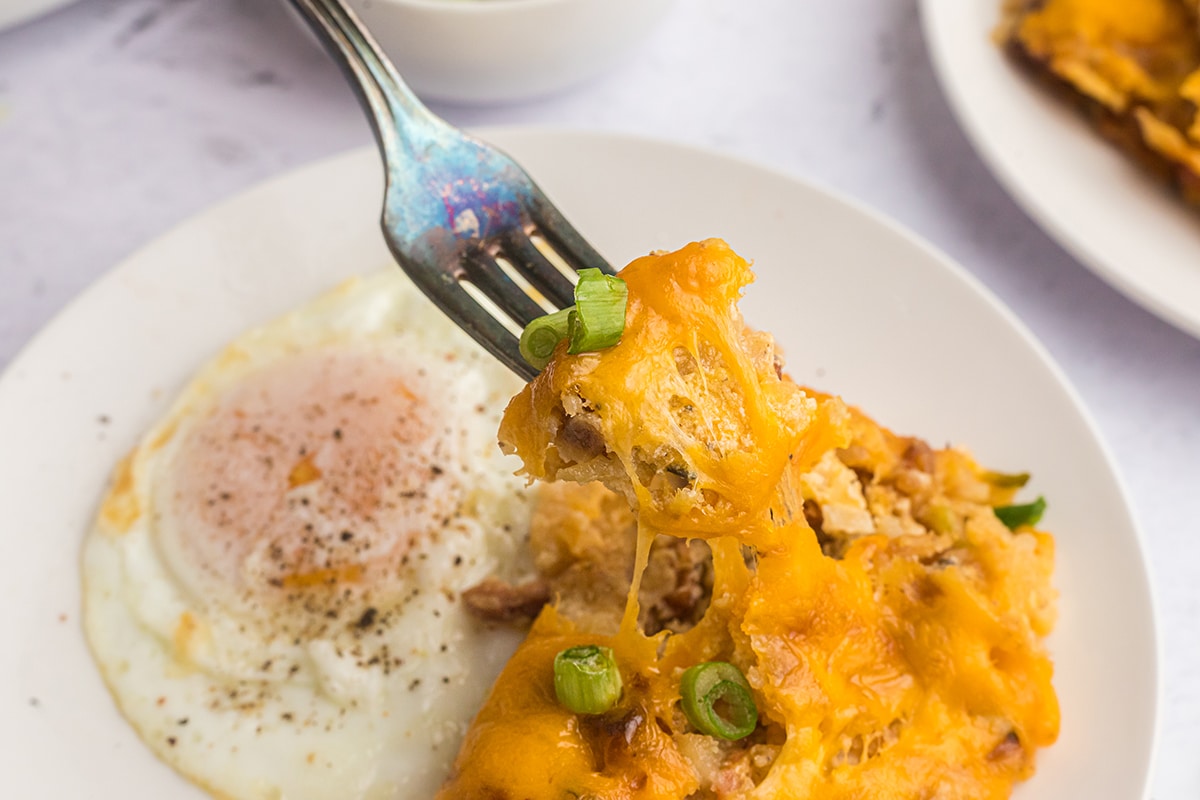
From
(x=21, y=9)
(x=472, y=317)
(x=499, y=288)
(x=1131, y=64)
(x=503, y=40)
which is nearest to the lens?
(x=472, y=317)

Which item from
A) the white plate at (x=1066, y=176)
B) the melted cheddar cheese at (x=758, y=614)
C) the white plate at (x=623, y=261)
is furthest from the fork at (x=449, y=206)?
the white plate at (x=1066, y=176)

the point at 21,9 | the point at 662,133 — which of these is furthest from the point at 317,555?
the point at 21,9

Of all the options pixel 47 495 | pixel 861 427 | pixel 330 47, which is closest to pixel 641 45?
pixel 330 47

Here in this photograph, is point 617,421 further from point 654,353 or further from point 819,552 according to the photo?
point 819,552

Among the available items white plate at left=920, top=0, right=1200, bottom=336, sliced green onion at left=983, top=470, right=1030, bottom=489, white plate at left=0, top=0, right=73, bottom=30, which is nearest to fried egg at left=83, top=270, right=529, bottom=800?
sliced green onion at left=983, top=470, right=1030, bottom=489

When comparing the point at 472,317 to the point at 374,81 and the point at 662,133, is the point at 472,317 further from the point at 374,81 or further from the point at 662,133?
the point at 662,133

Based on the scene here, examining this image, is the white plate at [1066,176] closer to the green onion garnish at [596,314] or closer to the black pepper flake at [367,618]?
the green onion garnish at [596,314]

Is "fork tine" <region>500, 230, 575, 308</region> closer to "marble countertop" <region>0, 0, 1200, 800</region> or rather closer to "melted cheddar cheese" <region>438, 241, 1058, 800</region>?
"melted cheddar cheese" <region>438, 241, 1058, 800</region>
